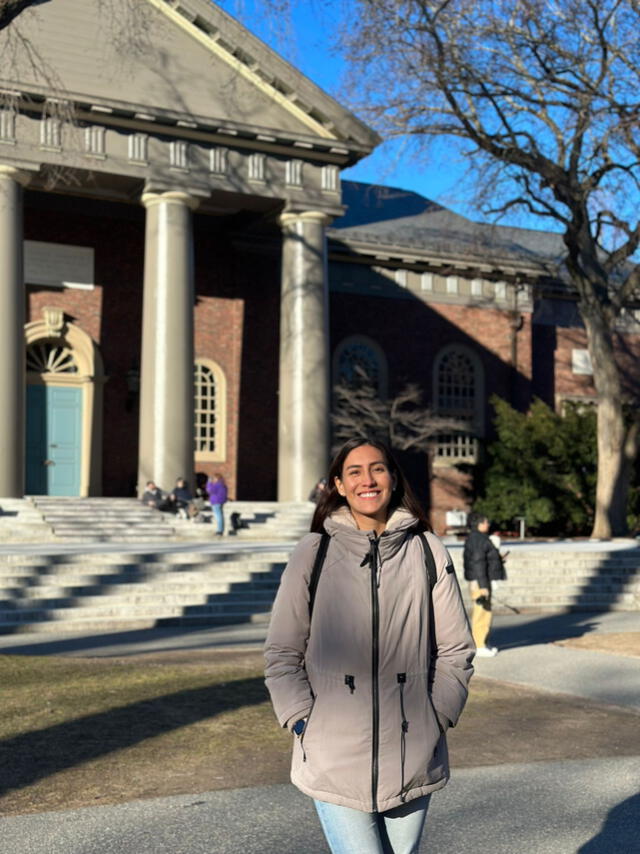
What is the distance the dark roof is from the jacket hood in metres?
30.3

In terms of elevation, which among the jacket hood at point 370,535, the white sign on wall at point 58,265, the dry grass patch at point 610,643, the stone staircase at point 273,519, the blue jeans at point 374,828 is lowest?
the dry grass patch at point 610,643

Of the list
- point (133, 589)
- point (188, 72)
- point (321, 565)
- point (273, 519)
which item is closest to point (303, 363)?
point (273, 519)

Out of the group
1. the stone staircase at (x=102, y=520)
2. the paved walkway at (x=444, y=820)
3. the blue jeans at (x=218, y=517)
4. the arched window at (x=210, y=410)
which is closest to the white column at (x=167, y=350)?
the stone staircase at (x=102, y=520)

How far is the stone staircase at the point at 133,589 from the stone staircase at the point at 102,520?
5140 millimetres

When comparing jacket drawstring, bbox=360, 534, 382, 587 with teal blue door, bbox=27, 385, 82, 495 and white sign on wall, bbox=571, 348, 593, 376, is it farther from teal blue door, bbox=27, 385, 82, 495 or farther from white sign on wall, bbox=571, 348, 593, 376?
white sign on wall, bbox=571, 348, 593, 376

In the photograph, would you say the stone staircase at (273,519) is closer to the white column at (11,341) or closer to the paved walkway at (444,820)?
the white column at (11,341)

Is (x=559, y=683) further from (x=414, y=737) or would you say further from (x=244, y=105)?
(x=244, y=105)

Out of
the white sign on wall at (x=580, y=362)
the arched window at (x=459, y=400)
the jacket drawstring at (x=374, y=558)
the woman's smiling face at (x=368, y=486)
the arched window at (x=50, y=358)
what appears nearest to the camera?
the jacket drawstring at (x=374, y=558)

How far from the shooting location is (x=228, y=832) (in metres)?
5.55

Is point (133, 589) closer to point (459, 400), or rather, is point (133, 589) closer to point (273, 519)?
point (273, 519)

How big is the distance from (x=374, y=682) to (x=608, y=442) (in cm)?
2596

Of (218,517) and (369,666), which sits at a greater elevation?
(369,666)

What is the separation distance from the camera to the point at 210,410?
31.6 m

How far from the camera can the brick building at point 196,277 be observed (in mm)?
26031
